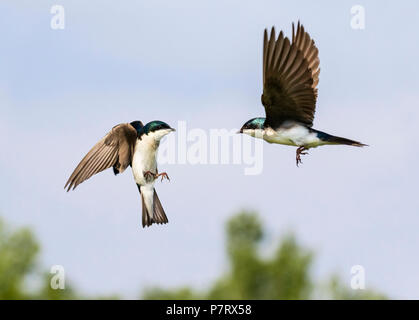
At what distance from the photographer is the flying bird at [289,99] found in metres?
5.78

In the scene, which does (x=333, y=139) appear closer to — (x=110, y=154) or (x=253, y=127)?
(x=253, y=127)

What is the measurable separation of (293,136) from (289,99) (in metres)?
0.23

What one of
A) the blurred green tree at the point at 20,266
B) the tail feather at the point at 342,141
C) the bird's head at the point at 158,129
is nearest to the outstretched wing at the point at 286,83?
the tail feather at the point at 342,141

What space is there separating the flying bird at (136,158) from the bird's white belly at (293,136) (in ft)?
2.12

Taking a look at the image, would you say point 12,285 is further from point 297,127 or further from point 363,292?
point 297,127

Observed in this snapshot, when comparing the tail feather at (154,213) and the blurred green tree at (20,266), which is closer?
the tail feather at (154,213)

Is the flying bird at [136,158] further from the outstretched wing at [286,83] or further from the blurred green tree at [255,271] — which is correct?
the blurred green tree at [255,271]

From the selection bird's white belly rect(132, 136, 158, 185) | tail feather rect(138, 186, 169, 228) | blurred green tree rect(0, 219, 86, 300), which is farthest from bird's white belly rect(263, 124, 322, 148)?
blurred green tree rect(0, 219, 86, 300)

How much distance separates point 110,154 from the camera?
629 centimetres

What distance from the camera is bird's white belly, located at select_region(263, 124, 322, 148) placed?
5.91m

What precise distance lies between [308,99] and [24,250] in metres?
15.3

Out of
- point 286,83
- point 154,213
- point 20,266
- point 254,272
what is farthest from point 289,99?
point 254,272

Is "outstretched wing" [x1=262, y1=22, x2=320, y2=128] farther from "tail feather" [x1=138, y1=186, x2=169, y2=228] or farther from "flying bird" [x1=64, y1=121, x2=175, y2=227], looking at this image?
"tail feather" [x1=138, y1=186, x2=169, y2=228]
